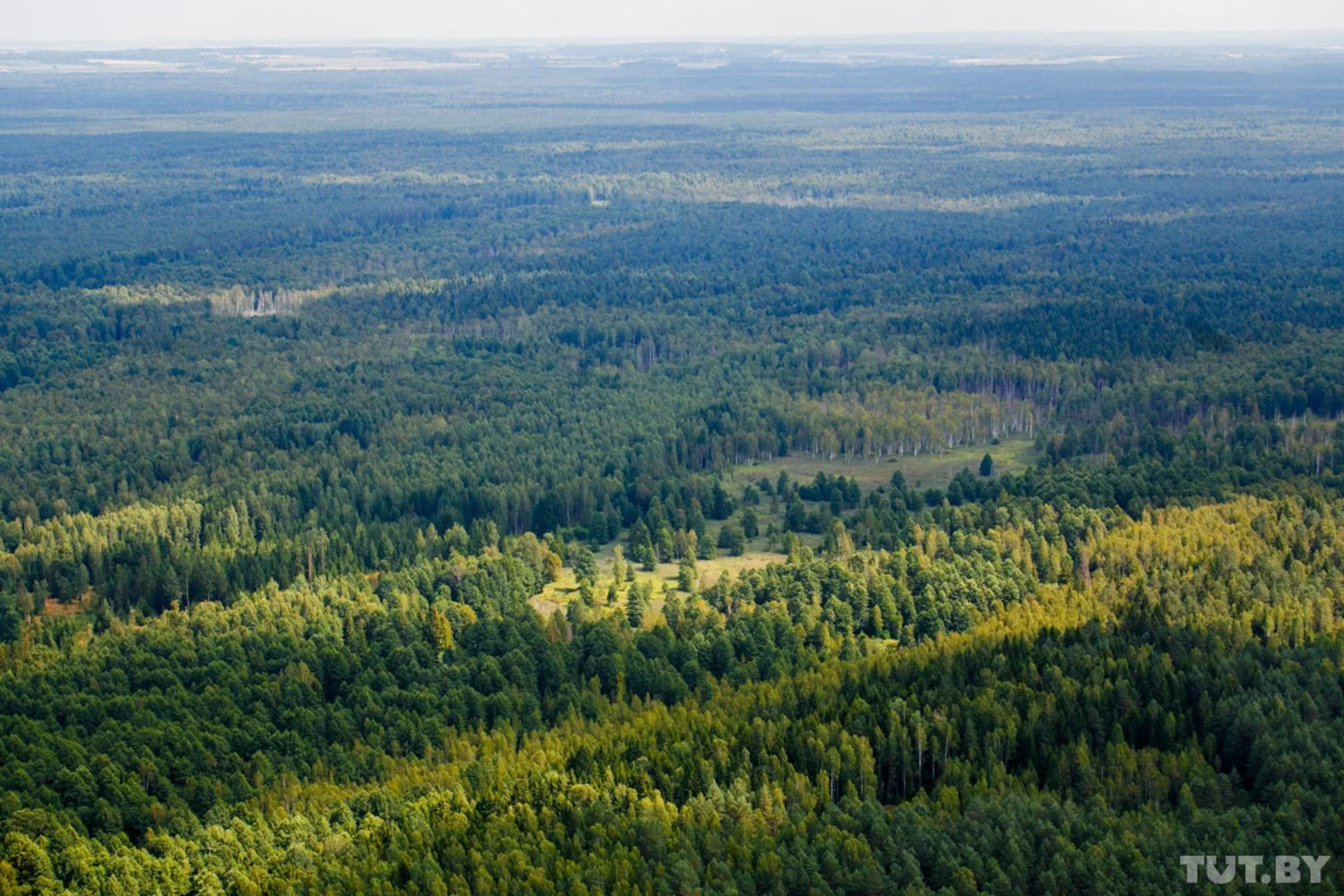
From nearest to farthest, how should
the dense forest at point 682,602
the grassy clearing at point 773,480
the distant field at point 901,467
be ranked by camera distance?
the dense forest at point 682,602 < the grassy clearing at point 773,480 < the distant field at point 901,467

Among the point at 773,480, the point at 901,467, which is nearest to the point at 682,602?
the point at 773,480

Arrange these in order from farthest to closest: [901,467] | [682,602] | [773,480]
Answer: [901,467] < [773,480] < [682,602]

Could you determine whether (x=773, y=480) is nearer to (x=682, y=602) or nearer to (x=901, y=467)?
(x=901, y=467)

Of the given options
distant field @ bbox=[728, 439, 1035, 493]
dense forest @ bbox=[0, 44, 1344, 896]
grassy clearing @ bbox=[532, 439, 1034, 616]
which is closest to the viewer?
dense forest @ bbox=[0, 44, 1344, 896]

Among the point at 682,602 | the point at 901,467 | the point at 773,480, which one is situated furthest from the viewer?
the point at 901,467

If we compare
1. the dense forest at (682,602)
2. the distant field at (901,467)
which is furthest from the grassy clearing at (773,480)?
the dense forest at (682,602)

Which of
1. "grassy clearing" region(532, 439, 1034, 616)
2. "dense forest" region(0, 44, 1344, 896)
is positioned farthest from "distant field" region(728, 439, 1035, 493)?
"dense forest" region(0, 44, 1344, 896)

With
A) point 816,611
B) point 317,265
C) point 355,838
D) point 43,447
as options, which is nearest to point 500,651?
point 816,611

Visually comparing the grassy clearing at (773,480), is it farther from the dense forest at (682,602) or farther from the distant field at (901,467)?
the dense forest at (682,602)

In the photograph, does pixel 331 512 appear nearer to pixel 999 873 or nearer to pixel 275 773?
pixel 275 773

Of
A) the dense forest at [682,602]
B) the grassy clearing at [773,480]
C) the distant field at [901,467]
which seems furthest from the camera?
the distant field at [901,467]

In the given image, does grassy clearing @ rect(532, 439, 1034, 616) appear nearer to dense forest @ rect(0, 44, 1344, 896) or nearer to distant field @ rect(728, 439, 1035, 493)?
distant field @ rect(728, 439, 1035, 493)
